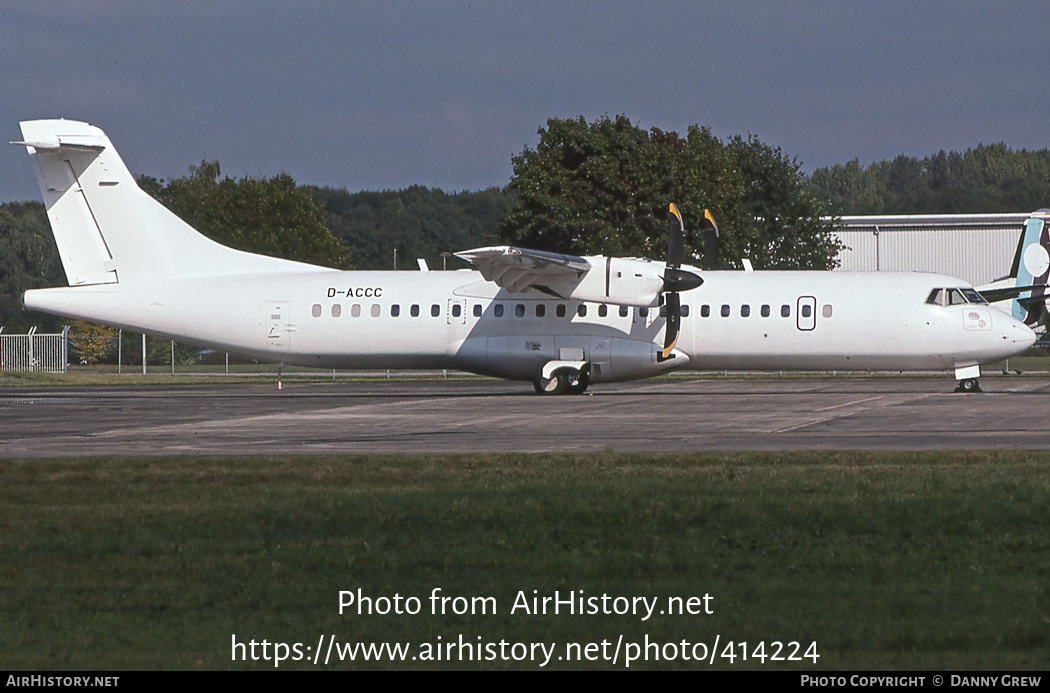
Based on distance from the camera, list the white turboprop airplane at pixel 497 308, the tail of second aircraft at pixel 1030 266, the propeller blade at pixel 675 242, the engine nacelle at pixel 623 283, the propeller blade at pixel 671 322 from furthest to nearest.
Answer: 1. the tail of second aircraft at pixel 1030 266
2. the propeller blade at pixel 675 242
3. the propeller blade at pixel 671 322
4. the white turboprop airplane at pixel 497 308
5. the engine nacelle at pixel 623 283

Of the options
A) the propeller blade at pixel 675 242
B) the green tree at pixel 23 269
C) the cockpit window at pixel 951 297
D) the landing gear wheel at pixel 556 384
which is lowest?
the landing gear wheel at pixel 556 384

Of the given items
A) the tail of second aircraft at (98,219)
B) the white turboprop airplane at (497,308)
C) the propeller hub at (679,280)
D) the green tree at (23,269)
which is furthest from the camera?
the green tree at (23,269)

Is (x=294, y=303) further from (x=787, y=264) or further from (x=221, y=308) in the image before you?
(x=787, y=264)

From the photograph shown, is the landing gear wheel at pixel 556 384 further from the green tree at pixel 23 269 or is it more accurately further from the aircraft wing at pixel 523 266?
the green tree at pixel 23 269

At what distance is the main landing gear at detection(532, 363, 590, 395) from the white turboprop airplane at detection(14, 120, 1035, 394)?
34 mm

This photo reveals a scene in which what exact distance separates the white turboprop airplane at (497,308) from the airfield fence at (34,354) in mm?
22376

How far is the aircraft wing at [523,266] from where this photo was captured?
2734 centimetres

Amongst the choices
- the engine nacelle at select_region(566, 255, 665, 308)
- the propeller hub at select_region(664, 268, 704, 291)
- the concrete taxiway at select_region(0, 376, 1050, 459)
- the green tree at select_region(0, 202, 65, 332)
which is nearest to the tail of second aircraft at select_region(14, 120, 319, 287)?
the concrete taxiway at select_region(0, 376, 1050, 459)

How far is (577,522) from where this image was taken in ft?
34.8

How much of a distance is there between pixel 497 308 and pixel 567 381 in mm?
2497

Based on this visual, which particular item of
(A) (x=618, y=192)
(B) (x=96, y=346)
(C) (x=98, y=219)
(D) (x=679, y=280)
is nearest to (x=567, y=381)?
(D) (x=679, y=280)

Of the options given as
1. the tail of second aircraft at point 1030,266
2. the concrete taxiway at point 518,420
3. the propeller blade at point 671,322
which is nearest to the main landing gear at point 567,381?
the concrete taxiway at point 518,420

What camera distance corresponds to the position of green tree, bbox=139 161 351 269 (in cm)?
7681

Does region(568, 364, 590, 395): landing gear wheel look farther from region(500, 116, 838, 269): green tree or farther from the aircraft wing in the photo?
region(500, 116, 838, 269): green tree
